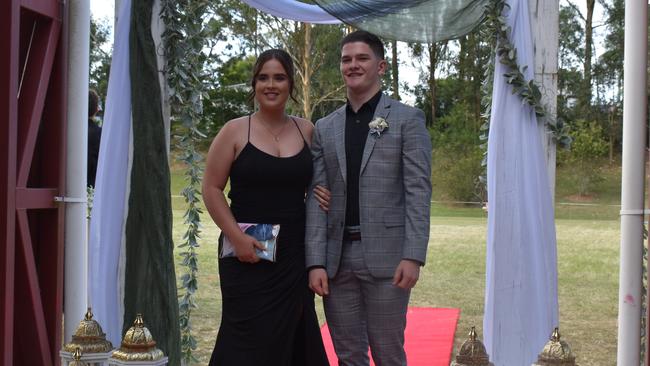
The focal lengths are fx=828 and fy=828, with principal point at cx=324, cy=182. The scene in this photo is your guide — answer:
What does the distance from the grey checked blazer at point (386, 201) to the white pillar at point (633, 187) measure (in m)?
1.00

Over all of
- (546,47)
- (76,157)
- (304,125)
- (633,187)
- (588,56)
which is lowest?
(633,187)

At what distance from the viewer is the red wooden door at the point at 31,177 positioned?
3.17 metres

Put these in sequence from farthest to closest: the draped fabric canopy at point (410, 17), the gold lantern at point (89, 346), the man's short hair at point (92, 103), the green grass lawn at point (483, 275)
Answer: the green grass lawn at point (483, 275), the man's short hair at point (92, 103), the draped fabric canopy at point (410, 17), the gold lantern at point (89, 346)

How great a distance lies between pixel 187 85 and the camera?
12.9 feet

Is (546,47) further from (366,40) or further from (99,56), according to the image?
(99,56)

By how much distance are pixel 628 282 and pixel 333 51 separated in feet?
56.4

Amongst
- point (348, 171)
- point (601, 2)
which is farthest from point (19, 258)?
point (601, 2)

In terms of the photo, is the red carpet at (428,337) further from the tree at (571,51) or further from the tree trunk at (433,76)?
the tree at (571,51)

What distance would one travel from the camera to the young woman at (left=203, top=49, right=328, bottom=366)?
9.32ft

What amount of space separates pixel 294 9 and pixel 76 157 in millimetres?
1264

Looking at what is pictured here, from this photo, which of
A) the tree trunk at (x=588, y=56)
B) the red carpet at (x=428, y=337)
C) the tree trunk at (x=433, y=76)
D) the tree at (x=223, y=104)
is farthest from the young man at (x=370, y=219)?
the tree trunk at (x=588, y=56)

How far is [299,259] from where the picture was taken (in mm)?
2908

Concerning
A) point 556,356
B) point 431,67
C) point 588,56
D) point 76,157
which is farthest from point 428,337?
point 588,56

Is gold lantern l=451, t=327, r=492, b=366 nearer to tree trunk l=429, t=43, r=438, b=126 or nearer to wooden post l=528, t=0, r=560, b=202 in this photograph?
wooden post l=528, t=0, r=560, b=202
